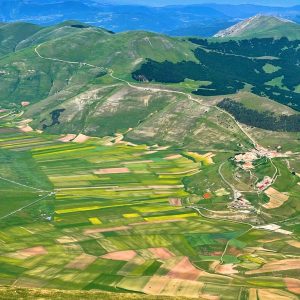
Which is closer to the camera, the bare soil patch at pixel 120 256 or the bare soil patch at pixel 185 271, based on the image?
the bare soil patch at pixel 185 271

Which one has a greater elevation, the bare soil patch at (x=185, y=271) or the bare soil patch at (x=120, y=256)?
the bare soil patch at (x=185, y=271)

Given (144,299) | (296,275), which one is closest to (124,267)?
(144,299)

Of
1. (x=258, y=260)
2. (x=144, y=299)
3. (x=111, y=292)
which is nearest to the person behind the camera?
(x=144, y=299)

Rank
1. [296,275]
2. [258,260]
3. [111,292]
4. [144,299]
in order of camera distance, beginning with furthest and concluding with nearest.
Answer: [258,260], [296,275], [111,292], [144,299]

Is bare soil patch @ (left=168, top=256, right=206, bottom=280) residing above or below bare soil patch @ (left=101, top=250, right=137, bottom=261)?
above

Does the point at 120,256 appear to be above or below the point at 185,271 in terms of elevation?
below

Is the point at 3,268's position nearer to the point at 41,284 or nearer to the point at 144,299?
the point at 41,284

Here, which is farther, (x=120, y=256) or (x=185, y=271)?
(x=120, y=256)

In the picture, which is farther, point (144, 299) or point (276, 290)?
point (276, 290)

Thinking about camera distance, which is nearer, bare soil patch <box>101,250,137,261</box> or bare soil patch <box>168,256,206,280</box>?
bare soil patch <box>168,256,206,280</box>

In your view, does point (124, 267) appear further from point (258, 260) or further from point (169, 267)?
point (258, 260)
